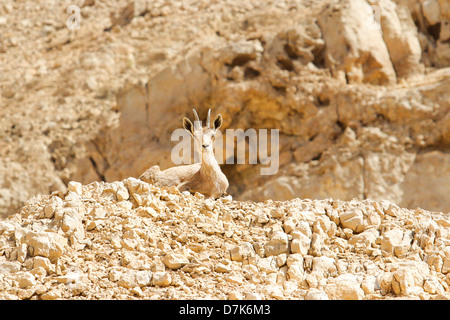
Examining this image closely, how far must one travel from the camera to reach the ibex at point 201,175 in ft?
34.2

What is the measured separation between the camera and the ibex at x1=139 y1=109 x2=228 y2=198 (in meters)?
10.4

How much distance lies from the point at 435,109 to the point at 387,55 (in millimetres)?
2504

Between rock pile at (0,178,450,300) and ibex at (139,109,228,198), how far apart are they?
8.57 feet

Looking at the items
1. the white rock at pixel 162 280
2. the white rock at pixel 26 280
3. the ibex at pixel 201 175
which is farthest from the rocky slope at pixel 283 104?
the white rock at pixel 26 280

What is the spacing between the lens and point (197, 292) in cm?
618

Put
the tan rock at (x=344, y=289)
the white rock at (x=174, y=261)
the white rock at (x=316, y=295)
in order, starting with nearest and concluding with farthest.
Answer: the white rock at (x=316, y=295), the tan rock at (x=344, y=289), the white rock at (x=174, y=261)

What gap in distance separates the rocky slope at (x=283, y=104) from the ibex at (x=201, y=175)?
21.4 feet

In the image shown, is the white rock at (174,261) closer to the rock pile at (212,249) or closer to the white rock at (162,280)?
the rock pile at (212,249)

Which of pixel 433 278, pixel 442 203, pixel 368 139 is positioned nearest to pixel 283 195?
pixel 368 139

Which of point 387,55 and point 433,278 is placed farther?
point 387,55

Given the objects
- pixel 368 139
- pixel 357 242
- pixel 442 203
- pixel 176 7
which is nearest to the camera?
pixel 357 242

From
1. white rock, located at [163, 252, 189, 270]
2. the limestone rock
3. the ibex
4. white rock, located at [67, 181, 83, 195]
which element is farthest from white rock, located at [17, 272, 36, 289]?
the limestone rock
